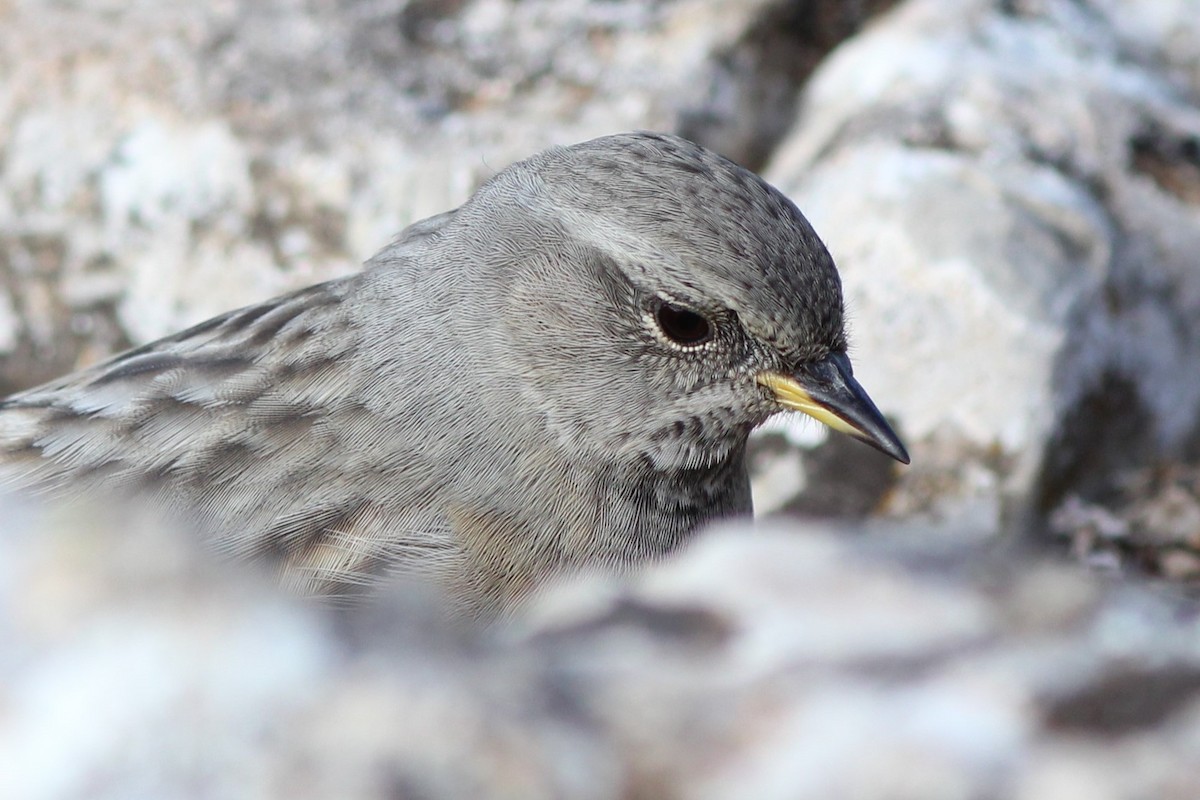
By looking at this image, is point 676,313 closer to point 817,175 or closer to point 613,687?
point 817,175

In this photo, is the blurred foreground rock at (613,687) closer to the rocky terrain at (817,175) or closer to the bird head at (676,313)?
the rocky terrain at (817,175)

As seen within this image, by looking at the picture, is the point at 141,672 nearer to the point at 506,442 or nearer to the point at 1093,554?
the point at 506,442

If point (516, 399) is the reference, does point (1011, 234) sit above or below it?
above

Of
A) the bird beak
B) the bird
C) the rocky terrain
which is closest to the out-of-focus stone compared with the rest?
the rocky terrain

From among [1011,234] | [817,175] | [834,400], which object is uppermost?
[817,175]

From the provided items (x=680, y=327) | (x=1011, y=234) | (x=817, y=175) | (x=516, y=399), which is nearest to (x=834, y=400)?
(x=680, y=327)

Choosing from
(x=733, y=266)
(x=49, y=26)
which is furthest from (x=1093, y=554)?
(x=49, y=26)

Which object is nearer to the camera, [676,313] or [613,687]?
[613,687]

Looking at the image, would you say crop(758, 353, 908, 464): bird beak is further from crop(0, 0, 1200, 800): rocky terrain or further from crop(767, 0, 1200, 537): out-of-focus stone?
crop(767, 0, 1200, 537): out-of-focus stone
